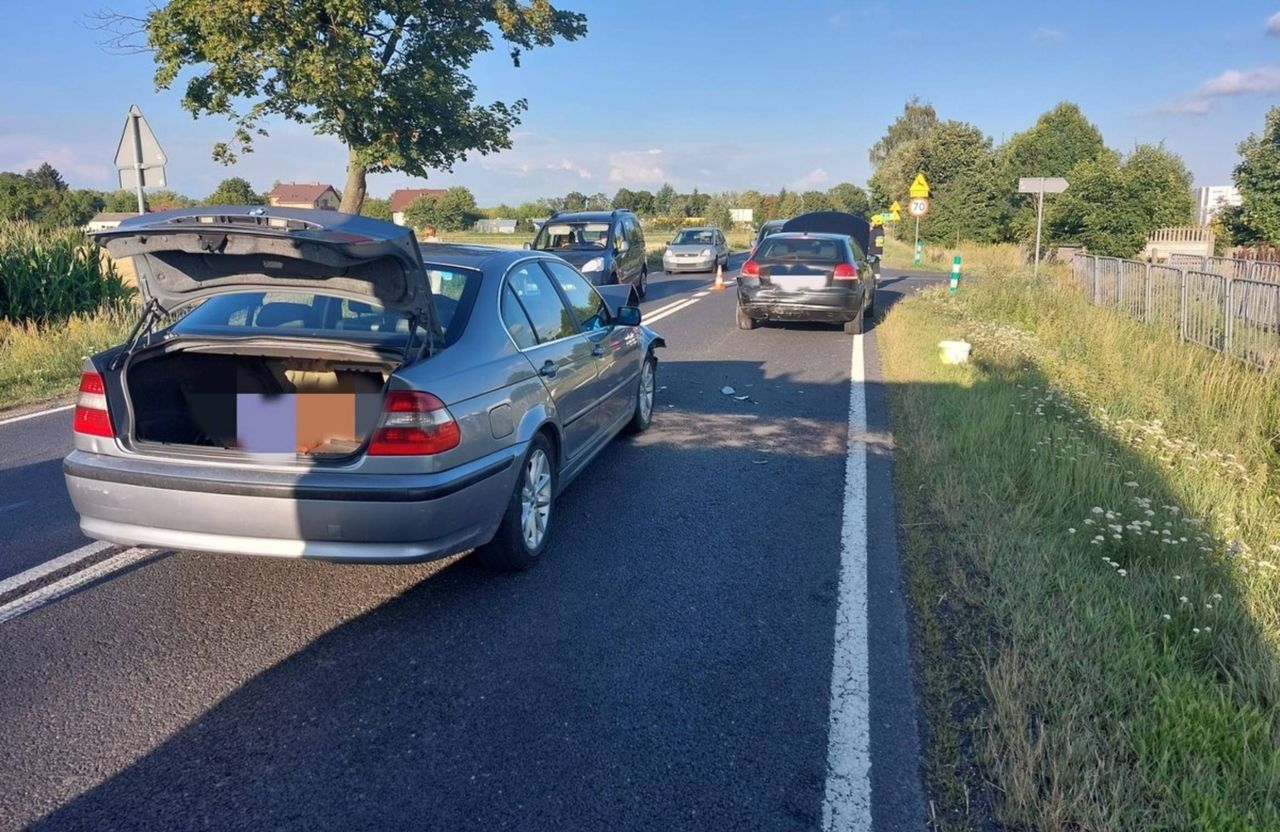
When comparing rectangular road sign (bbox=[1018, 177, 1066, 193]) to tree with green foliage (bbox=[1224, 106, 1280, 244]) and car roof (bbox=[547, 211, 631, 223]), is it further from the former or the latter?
tree with green foliage (bbox=[1224, 106, 1280, 244])

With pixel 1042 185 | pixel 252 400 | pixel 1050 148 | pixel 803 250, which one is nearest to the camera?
pixel 252 400

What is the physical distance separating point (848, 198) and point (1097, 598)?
93.3 m

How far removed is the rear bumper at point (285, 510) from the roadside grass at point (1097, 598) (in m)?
2.10

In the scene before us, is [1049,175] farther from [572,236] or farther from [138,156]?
[138,156]

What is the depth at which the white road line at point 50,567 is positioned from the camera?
169 inches

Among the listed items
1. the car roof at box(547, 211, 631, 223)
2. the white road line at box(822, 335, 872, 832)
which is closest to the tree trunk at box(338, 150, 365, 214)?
the car roof at box(547, 211, 631, 223)

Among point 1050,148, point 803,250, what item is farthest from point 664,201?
point 803,250

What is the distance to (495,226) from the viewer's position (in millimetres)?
64375

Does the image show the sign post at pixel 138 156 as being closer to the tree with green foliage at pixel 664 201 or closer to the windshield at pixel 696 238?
the windshield at pixel 696 238

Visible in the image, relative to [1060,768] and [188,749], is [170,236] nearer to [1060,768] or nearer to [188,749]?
[188,749]

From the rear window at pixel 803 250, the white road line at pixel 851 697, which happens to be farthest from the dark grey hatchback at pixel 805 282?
the white road line at pixel 851 697

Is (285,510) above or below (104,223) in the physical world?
below

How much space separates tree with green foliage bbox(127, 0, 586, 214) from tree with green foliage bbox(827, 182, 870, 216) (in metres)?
60.2

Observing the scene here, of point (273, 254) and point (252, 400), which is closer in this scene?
point (273, 254)
